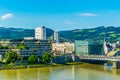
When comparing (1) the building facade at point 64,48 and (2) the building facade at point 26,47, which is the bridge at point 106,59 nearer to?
(2) the building facade at point 26,47

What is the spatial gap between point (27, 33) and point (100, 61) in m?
62.2

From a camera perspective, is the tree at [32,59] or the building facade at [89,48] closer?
the tree at [32,59]

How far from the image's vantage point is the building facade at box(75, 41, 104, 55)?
4931 centimetres

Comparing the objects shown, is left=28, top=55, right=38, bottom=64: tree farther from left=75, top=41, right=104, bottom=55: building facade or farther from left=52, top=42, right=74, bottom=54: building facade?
left=52, top=42, right=74, bottom=54: building facade

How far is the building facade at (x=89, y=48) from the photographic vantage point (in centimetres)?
Result: 4931

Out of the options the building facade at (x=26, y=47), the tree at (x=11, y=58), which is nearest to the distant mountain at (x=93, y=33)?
the building facade at (x=26, y=47)

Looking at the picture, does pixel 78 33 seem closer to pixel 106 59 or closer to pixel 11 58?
pixel 106 59

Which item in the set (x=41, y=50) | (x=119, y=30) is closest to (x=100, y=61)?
(x=41, y=50)

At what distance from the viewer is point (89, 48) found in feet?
163

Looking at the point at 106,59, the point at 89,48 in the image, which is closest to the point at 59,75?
the point at 106,59

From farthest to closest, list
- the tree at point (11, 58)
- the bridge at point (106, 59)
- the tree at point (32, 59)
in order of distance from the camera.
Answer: the tree at point (32, 59), the tree at point (11, 58), the bridge at point (106, 59)

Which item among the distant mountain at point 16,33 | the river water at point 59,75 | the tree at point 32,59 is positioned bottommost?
the river water at point 59,75

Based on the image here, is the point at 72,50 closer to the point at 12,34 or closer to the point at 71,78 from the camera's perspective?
the point at 71,78

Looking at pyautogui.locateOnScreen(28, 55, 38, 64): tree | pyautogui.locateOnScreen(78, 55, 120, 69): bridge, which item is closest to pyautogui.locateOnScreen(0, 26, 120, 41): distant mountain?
pyautogui.locateOnScreen(78, 55, 120, 69): bridge
